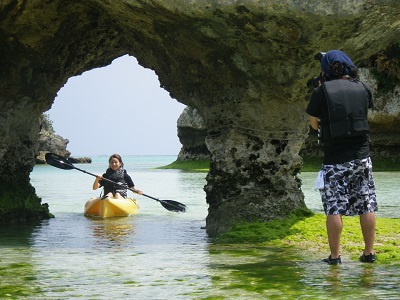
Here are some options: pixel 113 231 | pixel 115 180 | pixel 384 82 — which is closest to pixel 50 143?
pixel 384 82

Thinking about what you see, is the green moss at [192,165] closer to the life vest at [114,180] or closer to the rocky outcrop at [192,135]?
the rocky outcrop at [192,135]

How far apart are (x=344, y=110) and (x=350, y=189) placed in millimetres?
774

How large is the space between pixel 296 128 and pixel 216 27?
2.00 meters

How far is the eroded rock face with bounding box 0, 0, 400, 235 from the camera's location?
27.9ft

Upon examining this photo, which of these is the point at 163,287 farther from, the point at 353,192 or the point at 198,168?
the point at 198,168

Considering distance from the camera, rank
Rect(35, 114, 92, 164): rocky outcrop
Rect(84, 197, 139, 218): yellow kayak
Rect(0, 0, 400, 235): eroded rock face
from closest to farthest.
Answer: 1. Rect(0, 0, 400, 235): eroded rock face
2. Rect(84, 197, 139, 218): yellow kayak
3. Rect(35, 114, 92, 164): rocky outcrop

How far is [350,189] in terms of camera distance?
6.83 meters

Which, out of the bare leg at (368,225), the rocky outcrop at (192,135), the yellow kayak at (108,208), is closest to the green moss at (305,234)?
the bare leg at (368,225)

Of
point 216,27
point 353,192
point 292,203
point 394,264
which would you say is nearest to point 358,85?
point 353,192

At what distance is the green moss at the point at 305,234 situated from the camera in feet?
27.0

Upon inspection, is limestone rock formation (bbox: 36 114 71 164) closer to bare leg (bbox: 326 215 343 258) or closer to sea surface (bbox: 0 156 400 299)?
sea surface (bbox: 0 156 400 299)

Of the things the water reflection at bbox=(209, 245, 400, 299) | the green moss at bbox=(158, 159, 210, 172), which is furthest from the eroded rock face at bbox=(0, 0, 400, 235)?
the green moss at bbox=(158, 159, 210, 172)

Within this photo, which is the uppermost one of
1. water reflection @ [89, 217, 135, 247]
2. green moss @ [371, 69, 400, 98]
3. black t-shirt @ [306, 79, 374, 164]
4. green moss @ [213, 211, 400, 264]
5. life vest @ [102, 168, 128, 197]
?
green moss @ [371, 69, 400, 98]

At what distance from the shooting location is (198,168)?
143 feet
